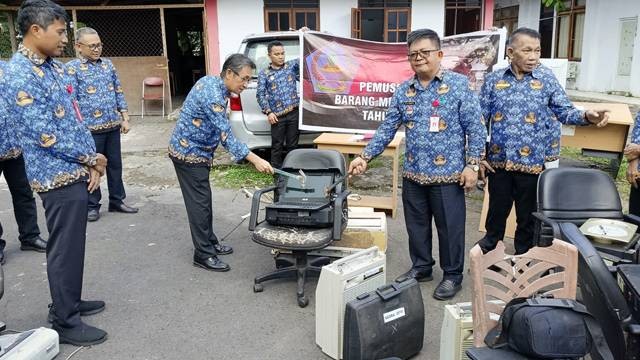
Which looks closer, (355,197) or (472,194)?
(355,197)

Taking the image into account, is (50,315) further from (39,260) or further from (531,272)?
(531,272)

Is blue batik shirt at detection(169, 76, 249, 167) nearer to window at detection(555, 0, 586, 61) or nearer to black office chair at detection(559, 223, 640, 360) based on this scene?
black office chair at detection(559, 223, 640, 360)

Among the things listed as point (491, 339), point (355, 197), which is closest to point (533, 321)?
point (491, 339)

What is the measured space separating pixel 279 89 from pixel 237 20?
5.38m

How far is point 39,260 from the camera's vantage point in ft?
14.3

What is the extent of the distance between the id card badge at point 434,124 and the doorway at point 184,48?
1138 cm

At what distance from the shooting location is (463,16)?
482 inches

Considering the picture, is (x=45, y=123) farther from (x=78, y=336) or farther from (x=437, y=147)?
(x=437, y=147)

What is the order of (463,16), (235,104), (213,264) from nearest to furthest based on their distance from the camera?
1. (213,264)
2. (235,104)
3. (463,16)

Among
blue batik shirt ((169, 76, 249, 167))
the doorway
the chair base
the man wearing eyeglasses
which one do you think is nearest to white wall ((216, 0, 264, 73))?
the doorway

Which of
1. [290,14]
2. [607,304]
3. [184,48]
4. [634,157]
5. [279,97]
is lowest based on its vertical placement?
[607,304]

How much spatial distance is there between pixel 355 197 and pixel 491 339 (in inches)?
127

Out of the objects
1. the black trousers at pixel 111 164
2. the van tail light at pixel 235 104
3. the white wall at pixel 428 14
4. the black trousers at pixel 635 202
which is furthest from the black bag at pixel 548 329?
the white wall at pixel 428 14

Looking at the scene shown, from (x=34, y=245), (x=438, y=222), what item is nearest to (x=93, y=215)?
(x=34, y=245)
